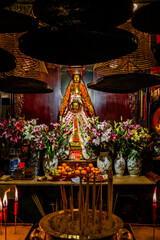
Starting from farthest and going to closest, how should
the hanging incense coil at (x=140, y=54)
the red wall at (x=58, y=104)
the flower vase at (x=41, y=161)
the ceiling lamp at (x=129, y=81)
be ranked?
the red wall at (x=58, y=104)
the flower vase at (x=41, y=161)
the hanging incense coil at (x=140, y=54)
the ceiling lamp at (x=129, y=81)

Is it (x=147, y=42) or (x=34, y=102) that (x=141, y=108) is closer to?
(x=34, y=102)

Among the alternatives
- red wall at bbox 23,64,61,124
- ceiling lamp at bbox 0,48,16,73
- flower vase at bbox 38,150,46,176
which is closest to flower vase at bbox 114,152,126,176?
flower vase at bbox 38,150,46,176

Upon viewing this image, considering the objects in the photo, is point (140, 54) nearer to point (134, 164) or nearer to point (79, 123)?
point (134, 164)

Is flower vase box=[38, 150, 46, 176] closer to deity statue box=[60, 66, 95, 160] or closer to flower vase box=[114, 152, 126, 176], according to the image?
deity statue box=[60, 66, 95, 160]

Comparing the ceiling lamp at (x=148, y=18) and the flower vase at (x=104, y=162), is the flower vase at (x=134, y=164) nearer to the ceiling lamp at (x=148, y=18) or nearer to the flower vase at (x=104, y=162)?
the flower vase at (x=104, y=162)

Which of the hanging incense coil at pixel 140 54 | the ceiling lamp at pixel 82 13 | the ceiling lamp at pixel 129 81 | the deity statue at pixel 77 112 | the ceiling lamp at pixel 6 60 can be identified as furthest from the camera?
the deity statue at pixel 77 112

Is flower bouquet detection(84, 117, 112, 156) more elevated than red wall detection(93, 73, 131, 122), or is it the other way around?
red wall detection(93, 73, 131, 122)

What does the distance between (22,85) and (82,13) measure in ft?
3.78

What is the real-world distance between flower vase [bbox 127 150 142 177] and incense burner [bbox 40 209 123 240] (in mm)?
1944

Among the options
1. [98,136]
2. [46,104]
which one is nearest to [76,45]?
[98,136]

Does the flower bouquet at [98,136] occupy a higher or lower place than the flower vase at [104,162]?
higher

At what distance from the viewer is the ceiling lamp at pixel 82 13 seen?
3.08 ft

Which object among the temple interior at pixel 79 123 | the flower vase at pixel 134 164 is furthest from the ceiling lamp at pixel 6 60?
the flower vase at pixel 134 164

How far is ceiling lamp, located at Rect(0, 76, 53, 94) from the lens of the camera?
5.75 ft
